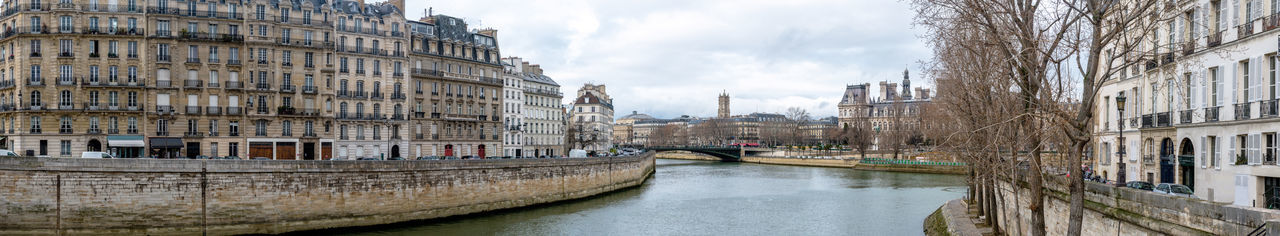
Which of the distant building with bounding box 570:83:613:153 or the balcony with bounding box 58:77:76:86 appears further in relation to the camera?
the distant building with bounding box 570:83:613:153

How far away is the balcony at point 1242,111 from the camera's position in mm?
18708

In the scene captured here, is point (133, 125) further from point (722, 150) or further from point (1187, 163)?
Answer: point (722, 150)

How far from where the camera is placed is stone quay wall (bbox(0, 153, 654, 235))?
2755 cm

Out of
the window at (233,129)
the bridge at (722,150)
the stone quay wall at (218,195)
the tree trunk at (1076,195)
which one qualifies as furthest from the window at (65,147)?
the bridge at (722,150)

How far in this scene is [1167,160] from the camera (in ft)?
83.5

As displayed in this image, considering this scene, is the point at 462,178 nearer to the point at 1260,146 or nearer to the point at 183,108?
the point at 183,108

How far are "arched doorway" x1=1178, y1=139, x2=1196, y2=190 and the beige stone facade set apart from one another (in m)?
43.3

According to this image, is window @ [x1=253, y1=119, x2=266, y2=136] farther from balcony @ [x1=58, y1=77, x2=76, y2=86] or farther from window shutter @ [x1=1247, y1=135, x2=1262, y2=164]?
window shutter @ [x1=1247, y1=135, x2=1262, y2=164]

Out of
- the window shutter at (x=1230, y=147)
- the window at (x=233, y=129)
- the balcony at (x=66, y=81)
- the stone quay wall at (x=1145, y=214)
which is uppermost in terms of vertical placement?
the balcony at (x=66, y=81)

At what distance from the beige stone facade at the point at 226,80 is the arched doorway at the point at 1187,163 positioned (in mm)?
43253

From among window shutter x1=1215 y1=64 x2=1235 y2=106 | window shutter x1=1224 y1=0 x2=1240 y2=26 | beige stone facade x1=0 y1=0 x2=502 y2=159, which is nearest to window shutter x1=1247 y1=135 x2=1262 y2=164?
window shutter x1=1215 y1=64 x2=1235 y2=106

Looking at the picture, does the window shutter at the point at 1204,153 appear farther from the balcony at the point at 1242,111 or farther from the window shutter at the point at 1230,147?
the balcony at the point at 1242,111

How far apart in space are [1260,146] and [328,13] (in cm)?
4748

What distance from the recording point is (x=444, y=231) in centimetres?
3275
